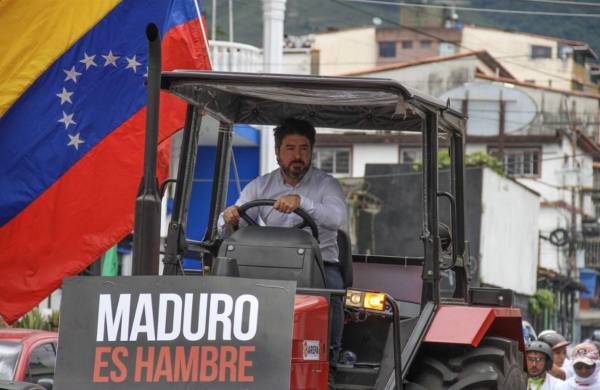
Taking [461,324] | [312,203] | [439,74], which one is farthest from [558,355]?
[439,74]

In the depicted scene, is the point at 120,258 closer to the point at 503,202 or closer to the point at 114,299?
the point at 503,202

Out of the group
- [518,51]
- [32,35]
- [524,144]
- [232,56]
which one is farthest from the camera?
[518,51]

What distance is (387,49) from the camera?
8381cm

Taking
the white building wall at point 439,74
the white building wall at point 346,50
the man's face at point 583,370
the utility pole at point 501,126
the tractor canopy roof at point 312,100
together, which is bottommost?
the man's face at point 583,370

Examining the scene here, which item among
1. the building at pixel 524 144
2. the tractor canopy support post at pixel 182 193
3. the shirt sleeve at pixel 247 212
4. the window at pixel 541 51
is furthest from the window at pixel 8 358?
the window at pixel 541 51

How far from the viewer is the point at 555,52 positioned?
86.0 metres

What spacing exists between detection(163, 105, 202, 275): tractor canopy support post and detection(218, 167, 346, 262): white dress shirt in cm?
27

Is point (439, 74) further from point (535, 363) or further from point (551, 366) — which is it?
point (535, 363)

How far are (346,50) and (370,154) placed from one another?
19.2 metres

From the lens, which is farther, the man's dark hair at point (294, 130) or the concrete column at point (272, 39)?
the concrete column at point (272, 39)

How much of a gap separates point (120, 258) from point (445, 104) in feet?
78.7

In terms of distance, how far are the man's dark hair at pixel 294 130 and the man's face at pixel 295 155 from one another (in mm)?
23

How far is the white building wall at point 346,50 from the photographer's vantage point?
7550 centimetres

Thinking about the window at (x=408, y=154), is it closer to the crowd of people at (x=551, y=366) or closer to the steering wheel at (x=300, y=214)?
the crowd of people at (x=551, y=366)
